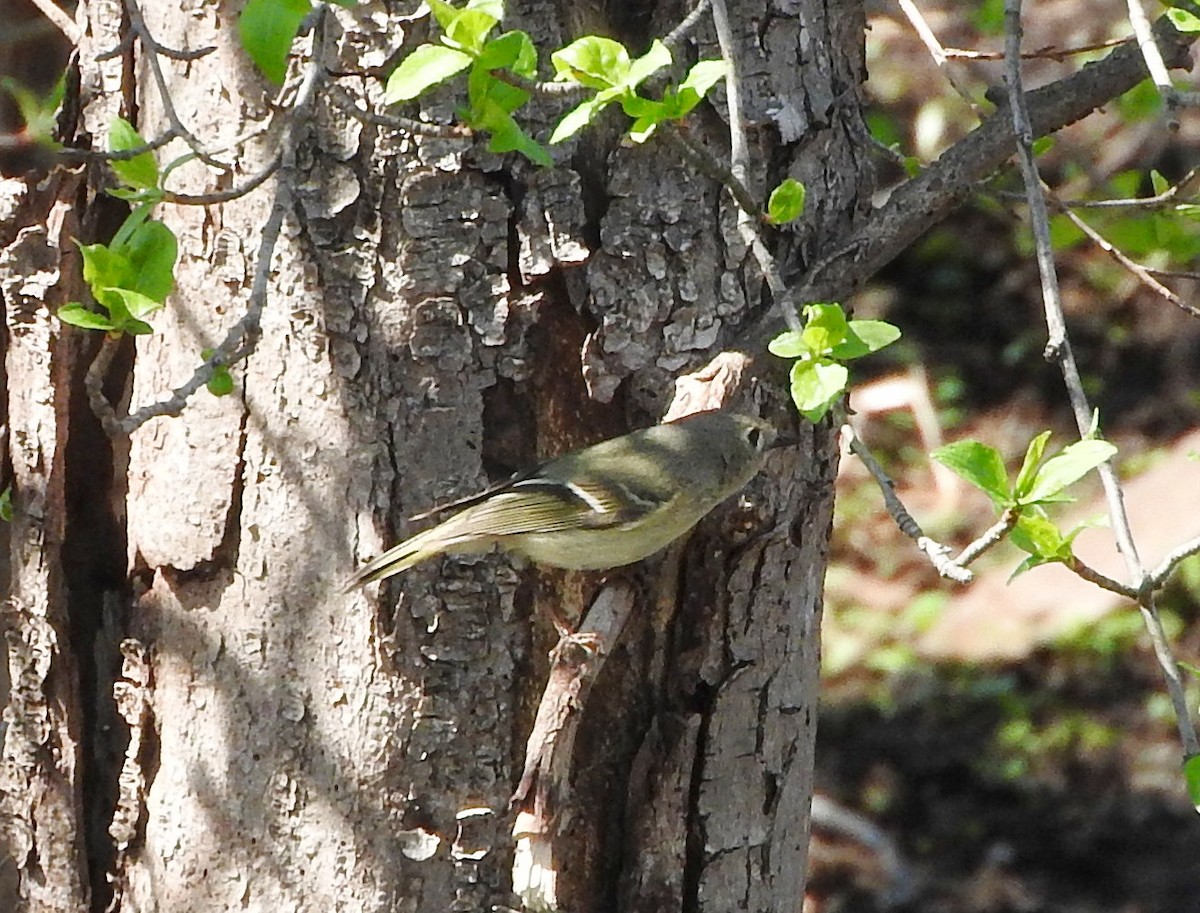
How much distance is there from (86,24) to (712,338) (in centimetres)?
94

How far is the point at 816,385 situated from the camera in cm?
153

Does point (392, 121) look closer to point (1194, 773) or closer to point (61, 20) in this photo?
point (61, 20)

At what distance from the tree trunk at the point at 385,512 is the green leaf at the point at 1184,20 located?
48 cm

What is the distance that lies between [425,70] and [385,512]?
0.66 meters

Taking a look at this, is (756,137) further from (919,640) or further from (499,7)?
(919,640)

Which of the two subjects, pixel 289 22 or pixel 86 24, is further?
pixel 86 24

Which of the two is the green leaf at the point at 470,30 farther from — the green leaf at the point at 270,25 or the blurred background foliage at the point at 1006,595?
the blurred background foliage at the point at 1006,595

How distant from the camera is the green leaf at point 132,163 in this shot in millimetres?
1710

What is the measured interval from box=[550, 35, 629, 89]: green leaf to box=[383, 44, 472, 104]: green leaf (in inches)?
4.0

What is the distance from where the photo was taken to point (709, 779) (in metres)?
2.06

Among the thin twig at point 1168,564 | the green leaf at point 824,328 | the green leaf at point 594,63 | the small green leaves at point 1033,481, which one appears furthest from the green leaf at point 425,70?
the thin twig at point 1168,564

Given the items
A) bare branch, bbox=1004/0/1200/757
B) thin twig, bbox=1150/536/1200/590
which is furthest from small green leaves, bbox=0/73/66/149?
thin twig, bbox=1150/536/1200/590

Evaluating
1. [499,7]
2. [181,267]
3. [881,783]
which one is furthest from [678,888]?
[881,783]

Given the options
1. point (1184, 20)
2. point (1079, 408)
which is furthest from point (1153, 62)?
point (1079, 408)
